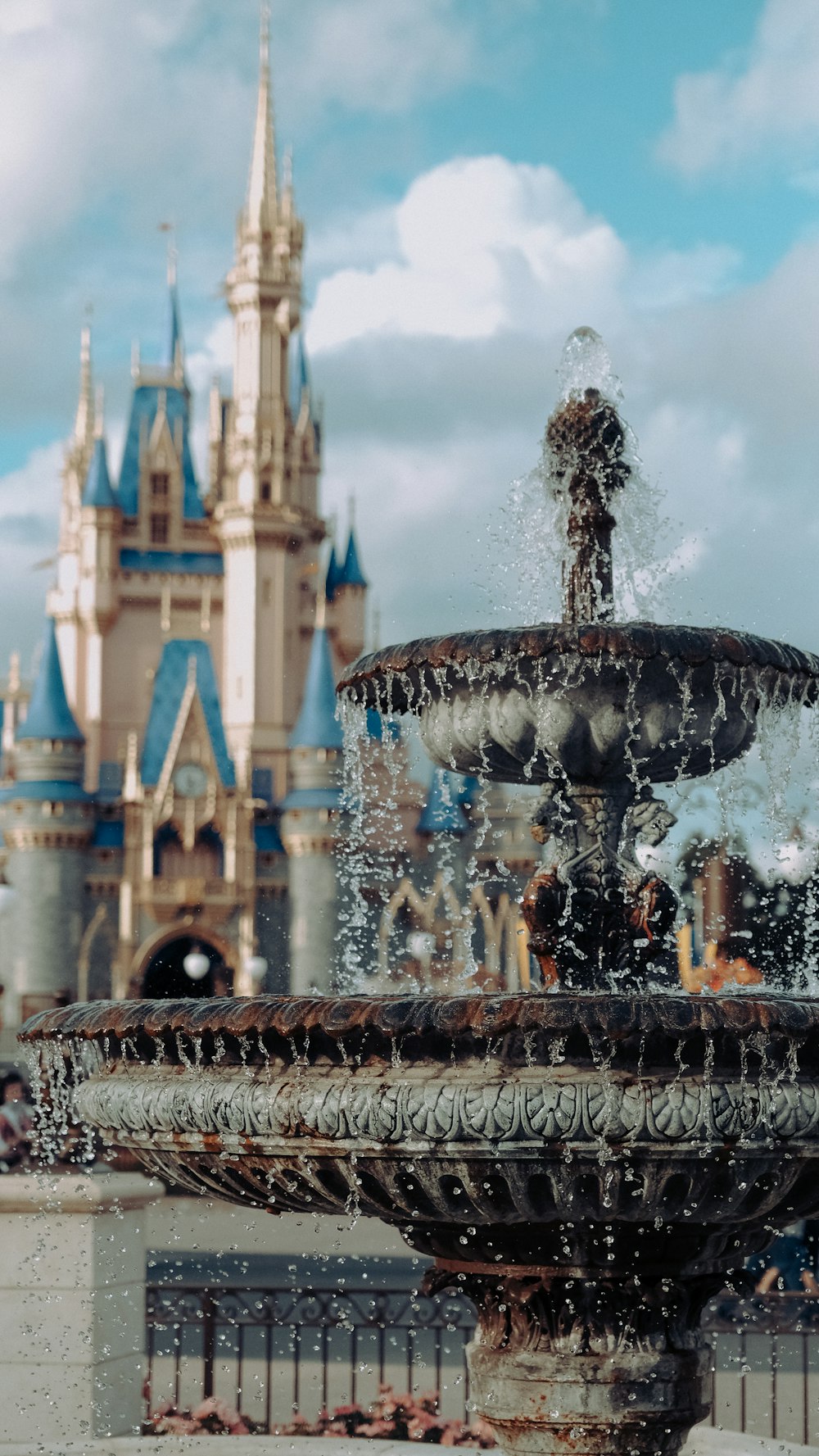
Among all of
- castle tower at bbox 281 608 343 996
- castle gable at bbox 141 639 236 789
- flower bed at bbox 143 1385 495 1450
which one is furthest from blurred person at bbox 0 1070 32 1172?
castle gable at bbox 141 639 236 789

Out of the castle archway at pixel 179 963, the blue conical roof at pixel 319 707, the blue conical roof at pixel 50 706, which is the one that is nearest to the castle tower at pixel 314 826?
the blue conical roof at pixel 319 707

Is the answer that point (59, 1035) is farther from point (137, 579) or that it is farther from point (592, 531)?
point (137, 579)

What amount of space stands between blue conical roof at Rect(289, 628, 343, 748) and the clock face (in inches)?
115

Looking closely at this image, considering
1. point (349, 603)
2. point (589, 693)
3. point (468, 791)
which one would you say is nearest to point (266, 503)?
point (349, 603)

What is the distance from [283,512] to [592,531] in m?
53.3

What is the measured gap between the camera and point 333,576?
64.5 m

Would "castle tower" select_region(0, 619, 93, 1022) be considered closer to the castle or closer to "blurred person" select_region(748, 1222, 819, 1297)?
the castle

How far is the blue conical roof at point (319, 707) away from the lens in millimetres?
57469

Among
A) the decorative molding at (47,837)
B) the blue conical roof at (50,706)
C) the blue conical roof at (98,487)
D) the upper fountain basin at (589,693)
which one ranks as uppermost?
the blue conical roof at (98,487)

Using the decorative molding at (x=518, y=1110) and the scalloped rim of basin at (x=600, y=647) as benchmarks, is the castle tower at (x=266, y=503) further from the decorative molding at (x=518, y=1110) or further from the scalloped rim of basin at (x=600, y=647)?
the decorative molding at (x=518, y=1110)

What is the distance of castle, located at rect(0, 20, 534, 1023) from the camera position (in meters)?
55.2

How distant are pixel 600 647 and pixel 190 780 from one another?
5221 centimetres

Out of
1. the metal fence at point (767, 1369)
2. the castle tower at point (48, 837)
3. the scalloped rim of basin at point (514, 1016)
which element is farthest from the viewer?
the castle tower at point (48, 837)

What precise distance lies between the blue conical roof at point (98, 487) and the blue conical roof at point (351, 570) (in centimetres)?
774
